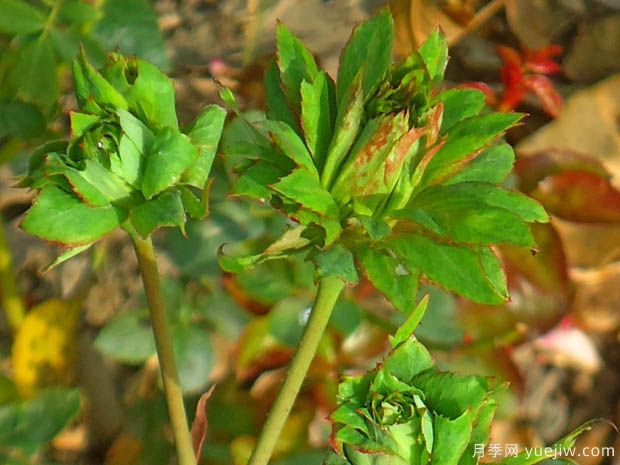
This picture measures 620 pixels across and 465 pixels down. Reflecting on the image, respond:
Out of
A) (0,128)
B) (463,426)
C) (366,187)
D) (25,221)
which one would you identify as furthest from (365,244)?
(0,128)

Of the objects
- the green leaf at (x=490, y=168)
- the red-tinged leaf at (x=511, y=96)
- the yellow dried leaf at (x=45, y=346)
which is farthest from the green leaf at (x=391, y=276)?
the red-tinged leaf at (x=511, y=96)

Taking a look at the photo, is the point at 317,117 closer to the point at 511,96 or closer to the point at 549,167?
the point at 549,167

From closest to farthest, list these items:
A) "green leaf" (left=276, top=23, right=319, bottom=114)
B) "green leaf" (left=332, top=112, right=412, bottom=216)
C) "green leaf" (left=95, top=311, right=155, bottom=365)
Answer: "green leaf" (left=332, top=112, right=412, bottom=216) → "green leaf" (left=276, top=23, right=319, bottom=114) → "green leaf" (left=95, top=311, right=155, bottom=365)

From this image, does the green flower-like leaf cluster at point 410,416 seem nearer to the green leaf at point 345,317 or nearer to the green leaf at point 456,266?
the green leaf at point 456,266

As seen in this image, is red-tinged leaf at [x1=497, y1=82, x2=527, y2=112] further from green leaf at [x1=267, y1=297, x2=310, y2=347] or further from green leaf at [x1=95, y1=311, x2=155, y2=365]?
green leaf at [x1=95, y1=311, x2=155, y2=365]

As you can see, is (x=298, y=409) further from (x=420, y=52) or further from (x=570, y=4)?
(x=570, y=4)

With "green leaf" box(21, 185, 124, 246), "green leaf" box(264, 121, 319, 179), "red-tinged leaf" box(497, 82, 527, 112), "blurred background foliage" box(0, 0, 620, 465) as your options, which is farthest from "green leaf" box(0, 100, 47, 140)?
"red-tinged leaf" box(497, 82, 527, 112)
